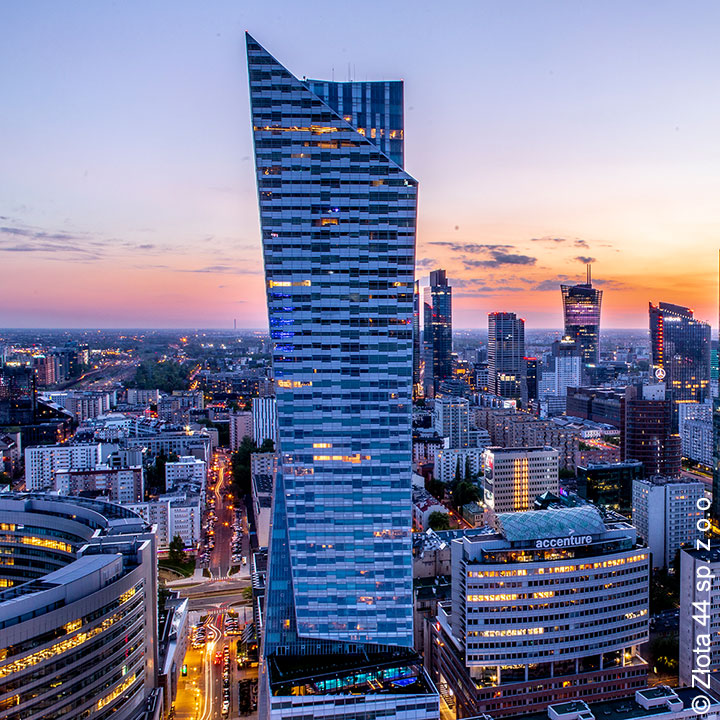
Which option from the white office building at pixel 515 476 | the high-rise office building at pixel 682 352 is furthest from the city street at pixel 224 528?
the high-rise office building at pixel 682 352

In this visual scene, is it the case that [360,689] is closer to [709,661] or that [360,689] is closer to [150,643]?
[150,643]

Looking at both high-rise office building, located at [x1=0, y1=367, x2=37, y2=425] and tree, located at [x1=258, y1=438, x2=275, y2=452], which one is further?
high-rise office building, located at [x1=0, y1=367, x2=37, y2=425]

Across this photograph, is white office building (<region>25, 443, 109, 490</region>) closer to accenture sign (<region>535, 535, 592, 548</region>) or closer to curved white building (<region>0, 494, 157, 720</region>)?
curved white building (<region>0, 494, 157, 720</region>)

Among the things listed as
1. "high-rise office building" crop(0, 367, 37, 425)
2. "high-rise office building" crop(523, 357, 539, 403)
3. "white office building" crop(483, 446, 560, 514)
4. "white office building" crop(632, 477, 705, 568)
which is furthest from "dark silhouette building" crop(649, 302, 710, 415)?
"high-rise office building" crop(0, 367, 37, 425)

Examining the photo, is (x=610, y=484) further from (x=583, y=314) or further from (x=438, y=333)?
(x=583, y=314)

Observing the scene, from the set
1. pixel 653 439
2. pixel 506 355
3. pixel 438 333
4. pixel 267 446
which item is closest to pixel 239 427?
pixel 267 446

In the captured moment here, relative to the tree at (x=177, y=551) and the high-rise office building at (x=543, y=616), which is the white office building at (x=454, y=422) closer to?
the tree at (x=177, y=551)

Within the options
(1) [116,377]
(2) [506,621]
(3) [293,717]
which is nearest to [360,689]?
(3) [293,717]
